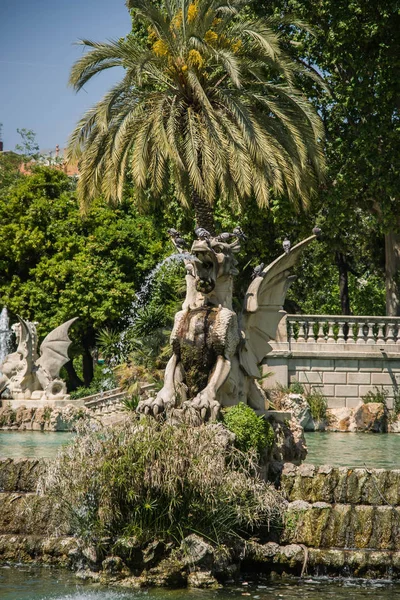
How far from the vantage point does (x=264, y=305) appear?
1439 cm

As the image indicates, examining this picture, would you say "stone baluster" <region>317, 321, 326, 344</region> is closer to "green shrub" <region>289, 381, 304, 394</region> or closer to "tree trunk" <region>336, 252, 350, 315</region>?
"green shrub" <region>289, 381, 304, 394</region>

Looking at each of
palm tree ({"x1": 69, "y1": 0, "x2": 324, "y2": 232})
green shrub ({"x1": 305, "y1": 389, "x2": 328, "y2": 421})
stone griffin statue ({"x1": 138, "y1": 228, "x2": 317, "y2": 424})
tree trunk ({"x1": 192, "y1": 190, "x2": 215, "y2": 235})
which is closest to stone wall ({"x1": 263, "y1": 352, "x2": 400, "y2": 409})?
green shrub ({"x1": 305, "y1": 389, "x2": 328, "y2": 421})

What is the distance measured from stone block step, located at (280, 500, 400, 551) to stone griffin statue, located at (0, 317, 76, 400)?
17418mm

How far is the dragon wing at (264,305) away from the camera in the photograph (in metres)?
14.1

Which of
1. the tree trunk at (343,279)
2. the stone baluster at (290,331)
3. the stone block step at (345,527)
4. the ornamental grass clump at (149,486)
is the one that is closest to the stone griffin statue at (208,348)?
the ornamental grass clump at (149,486)

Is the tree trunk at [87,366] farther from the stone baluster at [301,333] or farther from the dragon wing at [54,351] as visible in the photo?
the stone baluster at [301,333]

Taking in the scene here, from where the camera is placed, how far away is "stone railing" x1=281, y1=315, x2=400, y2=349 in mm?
28766

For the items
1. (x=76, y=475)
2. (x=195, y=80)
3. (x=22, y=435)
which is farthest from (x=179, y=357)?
(x=22, y=435)

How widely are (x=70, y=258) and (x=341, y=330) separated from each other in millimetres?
11184

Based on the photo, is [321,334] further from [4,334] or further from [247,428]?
[247,428]

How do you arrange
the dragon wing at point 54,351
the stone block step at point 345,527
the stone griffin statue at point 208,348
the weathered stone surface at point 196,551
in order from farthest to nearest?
the dragon wing at point 54,351 → the stone griffin statue at point 208,348 → the stone block step at point 345,527 → the weathered stone surface at point 196,551

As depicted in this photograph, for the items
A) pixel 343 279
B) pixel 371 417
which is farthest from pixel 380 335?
pixel 343 279

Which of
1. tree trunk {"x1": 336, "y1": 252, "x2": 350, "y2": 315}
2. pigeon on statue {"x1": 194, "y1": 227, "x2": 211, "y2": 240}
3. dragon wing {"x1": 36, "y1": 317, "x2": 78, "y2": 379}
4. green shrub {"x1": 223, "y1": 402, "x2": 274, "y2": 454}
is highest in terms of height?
tree trunk {"x1": 336, "y1": 252, "x2": 350, "y2": 315}

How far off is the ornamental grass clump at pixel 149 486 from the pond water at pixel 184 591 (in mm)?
564
